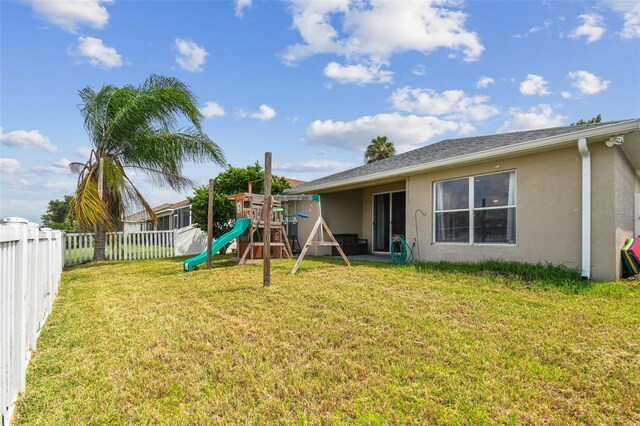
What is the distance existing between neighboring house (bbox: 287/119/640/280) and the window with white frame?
0.02m

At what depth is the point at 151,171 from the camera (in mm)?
12234

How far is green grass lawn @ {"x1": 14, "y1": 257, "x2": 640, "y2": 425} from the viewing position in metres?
2.18

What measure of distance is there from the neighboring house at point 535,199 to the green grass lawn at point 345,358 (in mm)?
1086

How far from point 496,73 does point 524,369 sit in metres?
11.4

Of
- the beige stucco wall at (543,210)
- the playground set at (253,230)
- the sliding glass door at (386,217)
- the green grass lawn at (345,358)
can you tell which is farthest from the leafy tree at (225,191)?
the beige stucco wall at (543,210)

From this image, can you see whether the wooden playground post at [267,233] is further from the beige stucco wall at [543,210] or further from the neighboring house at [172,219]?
the neighboring house at [172,219]

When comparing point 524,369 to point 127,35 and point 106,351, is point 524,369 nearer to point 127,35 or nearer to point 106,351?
point 106,351

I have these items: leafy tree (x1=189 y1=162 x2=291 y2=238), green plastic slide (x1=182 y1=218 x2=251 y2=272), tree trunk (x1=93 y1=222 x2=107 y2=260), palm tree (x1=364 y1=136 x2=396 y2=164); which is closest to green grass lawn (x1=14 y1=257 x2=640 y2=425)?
green plastic slide (x1=182 y1=218 x2=251 y2=272)

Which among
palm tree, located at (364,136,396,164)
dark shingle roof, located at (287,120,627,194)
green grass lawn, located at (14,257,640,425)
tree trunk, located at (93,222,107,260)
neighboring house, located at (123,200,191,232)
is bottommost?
green grass lawn, located at (14,257,640,425)

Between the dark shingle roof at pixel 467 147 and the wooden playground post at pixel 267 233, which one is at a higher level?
the dark shingle roof at pixel 467 147

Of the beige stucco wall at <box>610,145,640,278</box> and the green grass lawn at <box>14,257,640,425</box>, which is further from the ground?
the beige stucco wall at <box>610,145,640,278</box>

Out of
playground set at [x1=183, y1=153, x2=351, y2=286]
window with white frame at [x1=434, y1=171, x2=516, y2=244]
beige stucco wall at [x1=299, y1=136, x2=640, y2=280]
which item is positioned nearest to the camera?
beige stucco wall at [x1=299, y1=136, x2=640, y2=280]

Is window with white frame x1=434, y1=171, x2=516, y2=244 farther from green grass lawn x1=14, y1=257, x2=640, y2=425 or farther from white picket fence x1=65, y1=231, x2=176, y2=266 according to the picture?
white picket fence x1=65, y1=231, x2=176, y2=266

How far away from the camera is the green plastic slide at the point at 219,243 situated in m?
8.54
